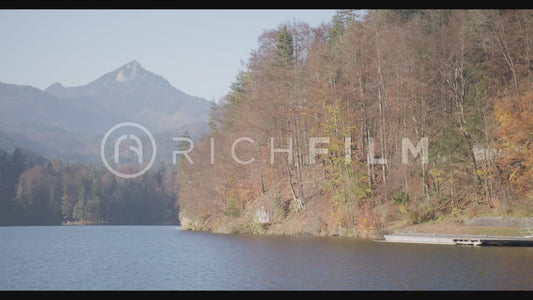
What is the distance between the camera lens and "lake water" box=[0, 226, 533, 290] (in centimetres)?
2248

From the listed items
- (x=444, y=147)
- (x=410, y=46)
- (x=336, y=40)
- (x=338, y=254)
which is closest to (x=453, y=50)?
(x=410, y=46)

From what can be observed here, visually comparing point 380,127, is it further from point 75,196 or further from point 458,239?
point 75,196

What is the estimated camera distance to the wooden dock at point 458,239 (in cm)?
3356

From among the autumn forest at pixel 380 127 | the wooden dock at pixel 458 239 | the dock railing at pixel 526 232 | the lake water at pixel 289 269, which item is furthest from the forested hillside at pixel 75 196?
the dock railing at pixel 526 232

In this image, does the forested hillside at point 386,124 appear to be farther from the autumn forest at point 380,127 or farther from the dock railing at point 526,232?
the dock railing at point 526,232

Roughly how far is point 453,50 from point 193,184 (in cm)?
4260

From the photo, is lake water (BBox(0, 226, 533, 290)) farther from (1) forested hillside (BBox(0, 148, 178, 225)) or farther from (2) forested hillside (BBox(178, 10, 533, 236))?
(1) forested hillside (BBox(0, 148, 178, 225))

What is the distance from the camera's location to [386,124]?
5009cm

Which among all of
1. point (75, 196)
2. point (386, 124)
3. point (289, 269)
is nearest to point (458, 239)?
point (289, 269)

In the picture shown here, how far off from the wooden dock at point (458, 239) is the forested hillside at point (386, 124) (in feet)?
11.5

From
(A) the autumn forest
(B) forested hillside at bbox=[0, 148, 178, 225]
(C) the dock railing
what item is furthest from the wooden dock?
(B) forested hillside at bbox=[0, 148, 178, 225]

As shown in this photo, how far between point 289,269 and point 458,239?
543 inches

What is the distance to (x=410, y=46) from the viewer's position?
152 feet

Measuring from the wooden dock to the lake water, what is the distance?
112 centimetres
